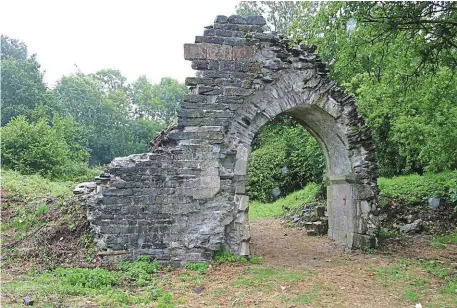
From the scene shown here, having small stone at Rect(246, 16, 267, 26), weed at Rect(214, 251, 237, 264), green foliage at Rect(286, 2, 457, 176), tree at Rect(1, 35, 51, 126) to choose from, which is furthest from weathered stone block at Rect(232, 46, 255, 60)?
tree at Rect(1, 35, 51, 126)

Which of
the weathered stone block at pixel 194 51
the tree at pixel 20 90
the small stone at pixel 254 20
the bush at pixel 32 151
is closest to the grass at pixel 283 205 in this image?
the small stone at pixel 254 20

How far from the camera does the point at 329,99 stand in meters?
8.64

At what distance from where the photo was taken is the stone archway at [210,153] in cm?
741

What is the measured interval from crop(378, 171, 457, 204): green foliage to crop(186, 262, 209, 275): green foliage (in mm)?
7050

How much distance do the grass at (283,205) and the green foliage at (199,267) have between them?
806cm

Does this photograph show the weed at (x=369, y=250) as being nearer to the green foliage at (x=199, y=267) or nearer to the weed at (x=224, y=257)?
the weed at (x=224, y=257)

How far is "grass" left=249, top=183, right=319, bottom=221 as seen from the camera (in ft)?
51.2

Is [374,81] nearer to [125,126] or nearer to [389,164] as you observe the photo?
[389,164]

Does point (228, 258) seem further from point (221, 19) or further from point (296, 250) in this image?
point (221, 19)

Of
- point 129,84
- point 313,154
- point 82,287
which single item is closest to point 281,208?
point 313,154

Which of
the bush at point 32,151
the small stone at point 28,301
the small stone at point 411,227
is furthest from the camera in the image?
the bush at point 32,151

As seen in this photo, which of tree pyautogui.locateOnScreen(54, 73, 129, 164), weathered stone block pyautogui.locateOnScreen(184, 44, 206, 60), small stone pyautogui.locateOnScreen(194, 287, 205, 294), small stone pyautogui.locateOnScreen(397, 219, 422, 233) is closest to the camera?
small stone pyautogui.locateOnScreen(194, 287, 205, 294)

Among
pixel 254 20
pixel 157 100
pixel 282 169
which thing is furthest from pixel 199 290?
pixel 157 100

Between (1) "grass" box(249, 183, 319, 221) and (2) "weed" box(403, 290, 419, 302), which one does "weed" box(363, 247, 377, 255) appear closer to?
(2) "weed" box(403, 290, 419, 302)
